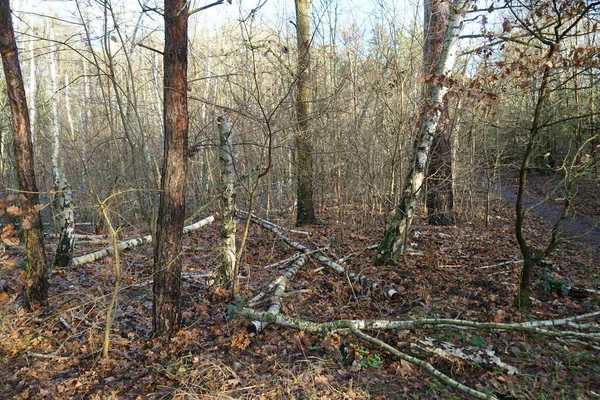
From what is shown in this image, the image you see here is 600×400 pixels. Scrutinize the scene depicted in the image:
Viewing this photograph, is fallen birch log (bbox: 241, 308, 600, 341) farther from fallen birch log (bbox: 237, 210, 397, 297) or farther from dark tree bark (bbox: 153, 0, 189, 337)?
fallen birch log (bbox: 237, 210, 397, 297)

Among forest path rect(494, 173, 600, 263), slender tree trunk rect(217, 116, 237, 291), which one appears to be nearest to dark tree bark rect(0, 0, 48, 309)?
slender tree trunk rect(217, 116, 237, 291)

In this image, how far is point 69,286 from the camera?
602 cm

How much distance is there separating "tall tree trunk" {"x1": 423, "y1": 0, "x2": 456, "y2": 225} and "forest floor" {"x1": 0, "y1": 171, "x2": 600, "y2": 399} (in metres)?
2.79

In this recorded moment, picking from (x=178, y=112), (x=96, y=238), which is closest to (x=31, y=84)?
(x=96, y=238)

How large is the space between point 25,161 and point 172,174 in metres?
2.30

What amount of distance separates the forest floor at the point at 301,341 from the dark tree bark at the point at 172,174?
0.41 metres

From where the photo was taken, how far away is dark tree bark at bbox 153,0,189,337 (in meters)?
→ 4.15

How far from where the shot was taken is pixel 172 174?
4.29 m

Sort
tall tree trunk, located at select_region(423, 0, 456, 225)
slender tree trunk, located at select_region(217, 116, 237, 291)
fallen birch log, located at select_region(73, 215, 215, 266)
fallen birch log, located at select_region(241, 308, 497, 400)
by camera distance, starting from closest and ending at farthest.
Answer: fallen birch log, located at select_region(241, 308, 497, 400) < slender tree trunk, located at select_region(217, 116, 237, 291) < fallen birch log, located at select_region(73, 215, 215, 266) < tall tree trunk, located at select_region(423, 0, 456, 225)

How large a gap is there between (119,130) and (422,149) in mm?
11806

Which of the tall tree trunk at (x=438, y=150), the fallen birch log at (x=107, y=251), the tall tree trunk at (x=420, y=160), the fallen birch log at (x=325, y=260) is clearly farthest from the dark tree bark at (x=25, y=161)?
the tall tree trunk at (x=438, y=150)

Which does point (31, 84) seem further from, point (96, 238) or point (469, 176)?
point (469, 176)

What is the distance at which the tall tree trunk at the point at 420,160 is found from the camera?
5.93 metres

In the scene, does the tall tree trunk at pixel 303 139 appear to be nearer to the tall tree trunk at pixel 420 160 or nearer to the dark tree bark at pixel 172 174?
the tall tree trunk at pixel 420 160
